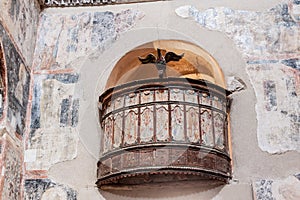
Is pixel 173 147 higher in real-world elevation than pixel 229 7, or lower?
lower

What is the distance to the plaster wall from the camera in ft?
22.4

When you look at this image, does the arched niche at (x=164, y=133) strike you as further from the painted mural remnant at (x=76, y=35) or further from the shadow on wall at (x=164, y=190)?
the painted mural remnant at (x=76, y=35)

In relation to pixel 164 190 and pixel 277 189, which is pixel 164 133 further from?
pixel 277 189

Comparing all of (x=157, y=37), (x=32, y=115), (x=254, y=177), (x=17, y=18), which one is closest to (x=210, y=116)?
(x=254, y=177)

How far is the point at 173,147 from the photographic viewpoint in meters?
6.46

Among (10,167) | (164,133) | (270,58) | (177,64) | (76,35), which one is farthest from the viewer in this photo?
(177,64)

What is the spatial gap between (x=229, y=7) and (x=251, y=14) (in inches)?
15.7

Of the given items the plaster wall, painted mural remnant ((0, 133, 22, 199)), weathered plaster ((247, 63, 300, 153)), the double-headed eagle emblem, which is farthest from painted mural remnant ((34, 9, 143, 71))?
weathered plaster ((247, 63, 300, 153))

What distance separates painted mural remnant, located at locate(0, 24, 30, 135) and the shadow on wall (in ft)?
5.38

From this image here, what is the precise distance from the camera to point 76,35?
8141mm

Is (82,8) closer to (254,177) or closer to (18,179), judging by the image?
(18,179)

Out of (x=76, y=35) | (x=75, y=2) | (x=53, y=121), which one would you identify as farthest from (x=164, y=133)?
(x=75, y=2)

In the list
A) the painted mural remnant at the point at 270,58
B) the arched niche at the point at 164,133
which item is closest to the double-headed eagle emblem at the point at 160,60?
the arched niche at the point at 164,133

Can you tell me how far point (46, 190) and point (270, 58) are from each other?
3.95 m
